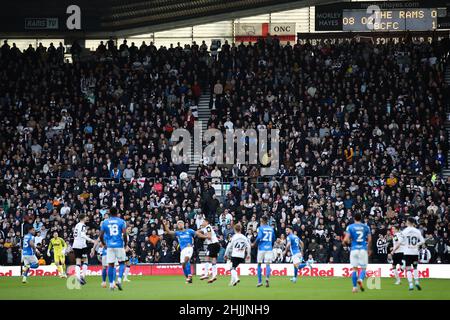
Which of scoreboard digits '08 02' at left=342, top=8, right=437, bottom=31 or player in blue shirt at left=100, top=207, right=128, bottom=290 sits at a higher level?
scoreboard digits '08 02' at left=342, top=8, right=437, bottom=31

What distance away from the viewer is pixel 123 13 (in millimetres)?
55469

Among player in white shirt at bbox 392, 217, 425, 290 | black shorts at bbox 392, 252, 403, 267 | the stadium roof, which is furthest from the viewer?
→ the stadium roof

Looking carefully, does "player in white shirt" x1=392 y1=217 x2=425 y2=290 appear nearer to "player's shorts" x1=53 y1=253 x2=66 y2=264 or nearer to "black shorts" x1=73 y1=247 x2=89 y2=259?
"black shorts" x1=73 y1=247 x2=89 y2=259

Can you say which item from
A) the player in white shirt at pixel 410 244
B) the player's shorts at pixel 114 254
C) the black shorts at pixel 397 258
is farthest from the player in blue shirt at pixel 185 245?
the black shorts at pixel 397 258

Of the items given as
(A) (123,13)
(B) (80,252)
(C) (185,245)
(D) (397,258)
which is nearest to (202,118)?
(A) (123,13)

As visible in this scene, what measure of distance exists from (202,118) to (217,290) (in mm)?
23108

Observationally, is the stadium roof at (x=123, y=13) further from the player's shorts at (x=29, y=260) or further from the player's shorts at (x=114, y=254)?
the player's shorts at (x=114, y=254)

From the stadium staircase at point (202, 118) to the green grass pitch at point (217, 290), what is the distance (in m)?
12.8

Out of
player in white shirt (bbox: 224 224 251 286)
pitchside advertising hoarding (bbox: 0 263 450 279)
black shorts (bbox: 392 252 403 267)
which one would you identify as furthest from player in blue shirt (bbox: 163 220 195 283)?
black shorts (bbox: 392 252 403 267)

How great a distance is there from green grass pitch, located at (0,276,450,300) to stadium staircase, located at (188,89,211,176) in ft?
42.1

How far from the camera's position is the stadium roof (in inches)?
2151

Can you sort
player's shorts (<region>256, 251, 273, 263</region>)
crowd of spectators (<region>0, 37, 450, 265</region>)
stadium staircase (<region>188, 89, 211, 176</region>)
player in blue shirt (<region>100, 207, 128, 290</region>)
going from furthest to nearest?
stadium staircase (<region>188, 89, 211, 176</region>), crowd of spectators (<region>0, 37, 450, 265</region>), player's shorts (<region>256, 251, 273, 263</region>), player in blue shirt (<region>100, 207, 128, 290</region>)

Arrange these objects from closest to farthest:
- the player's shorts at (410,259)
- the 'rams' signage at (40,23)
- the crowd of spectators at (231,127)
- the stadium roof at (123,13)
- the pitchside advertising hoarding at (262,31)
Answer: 1. the player's shorts at (410,259)
2. the crowd of spectators at (231,127)
3. the stadium roof at (123,13)
4. the 'rams' signage at (40,23)
5. the pitchside advertising hoarding at (262,31)

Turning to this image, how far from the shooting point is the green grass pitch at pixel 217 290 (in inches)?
1153
